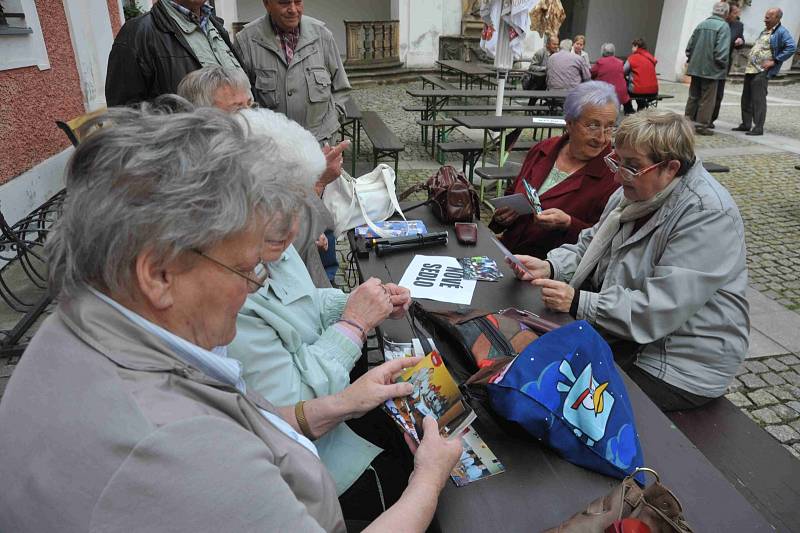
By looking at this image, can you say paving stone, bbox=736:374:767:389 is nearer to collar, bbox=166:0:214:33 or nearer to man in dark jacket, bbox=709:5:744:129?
collar, bbox=166:0:214:33

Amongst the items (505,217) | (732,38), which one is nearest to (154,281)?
(505,217)

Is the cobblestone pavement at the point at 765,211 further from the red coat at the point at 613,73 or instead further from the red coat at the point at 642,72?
the red coat at the point at 613,73

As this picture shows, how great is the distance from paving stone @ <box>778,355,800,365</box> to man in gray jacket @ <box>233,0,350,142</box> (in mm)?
3490

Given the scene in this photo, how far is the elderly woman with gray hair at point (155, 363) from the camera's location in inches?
28.5

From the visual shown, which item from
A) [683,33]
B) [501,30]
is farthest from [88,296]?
[683,33]

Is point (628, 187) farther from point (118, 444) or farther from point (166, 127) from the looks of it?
point (118, 444)

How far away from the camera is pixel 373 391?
1.36m

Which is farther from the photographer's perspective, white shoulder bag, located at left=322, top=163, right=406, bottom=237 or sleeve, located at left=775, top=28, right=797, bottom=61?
sleeve, located at left=775, top=28, right=797, bottom=61

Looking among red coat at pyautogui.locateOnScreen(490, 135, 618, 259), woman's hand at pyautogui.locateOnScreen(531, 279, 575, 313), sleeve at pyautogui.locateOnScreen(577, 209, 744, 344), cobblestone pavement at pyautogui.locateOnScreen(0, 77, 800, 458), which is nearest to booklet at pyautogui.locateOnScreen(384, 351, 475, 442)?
woman's hand at pyautogui.locateOnScreen(531, 279, 575, 313)

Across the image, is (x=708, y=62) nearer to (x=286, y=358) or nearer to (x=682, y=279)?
(x=682, y=279)

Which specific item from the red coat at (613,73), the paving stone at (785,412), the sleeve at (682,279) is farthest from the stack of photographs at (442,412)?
the red coat at (613,73)

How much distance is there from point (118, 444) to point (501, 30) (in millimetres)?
6167

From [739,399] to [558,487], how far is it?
85.9 inches

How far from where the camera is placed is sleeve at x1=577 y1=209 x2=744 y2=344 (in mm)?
1861
